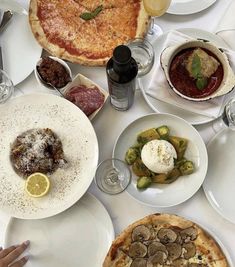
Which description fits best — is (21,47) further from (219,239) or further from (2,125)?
(219,239)

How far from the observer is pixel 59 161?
142 cm

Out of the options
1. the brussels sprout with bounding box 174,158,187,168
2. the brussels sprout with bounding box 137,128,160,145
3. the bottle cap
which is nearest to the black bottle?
the bottle cap

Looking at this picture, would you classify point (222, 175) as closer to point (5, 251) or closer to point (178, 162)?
point (178, 162)

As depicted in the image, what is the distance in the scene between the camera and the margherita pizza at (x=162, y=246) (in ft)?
4.55

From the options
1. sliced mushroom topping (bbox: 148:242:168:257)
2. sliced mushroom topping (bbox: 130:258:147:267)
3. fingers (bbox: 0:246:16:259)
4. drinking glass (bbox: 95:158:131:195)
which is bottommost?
sliced mushroom topping (bbox: 130:258:147:267)

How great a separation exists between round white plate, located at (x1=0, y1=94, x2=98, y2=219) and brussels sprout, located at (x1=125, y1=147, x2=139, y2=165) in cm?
9

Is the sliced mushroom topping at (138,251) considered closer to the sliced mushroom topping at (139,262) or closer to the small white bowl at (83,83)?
the sliced mushroom topping at (139,262)

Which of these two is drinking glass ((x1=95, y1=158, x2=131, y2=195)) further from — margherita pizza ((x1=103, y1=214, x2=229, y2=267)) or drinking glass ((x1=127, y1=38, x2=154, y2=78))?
drinking glass ((x1=127, y1=38, x2=154, y2=78))

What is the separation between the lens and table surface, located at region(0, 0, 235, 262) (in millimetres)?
1440

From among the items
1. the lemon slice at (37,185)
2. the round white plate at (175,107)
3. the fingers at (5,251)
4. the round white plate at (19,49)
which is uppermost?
the round white plate at (19,49)

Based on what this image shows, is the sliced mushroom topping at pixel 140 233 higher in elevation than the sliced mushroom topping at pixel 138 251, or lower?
higher

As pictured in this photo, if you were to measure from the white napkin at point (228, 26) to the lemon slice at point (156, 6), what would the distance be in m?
0.21

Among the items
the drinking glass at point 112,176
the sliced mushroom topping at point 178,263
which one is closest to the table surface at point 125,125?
the drinking glass at point 112,176

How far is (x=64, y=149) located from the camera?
143 centimetres
